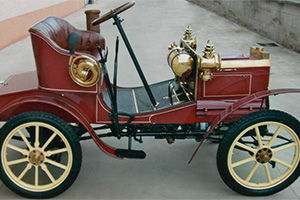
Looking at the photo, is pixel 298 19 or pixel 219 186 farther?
pixel 298 19

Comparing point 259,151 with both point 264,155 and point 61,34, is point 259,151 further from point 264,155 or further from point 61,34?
point 61,34

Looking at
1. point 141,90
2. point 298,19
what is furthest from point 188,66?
point 298,19

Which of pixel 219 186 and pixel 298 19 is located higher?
pixel 298 19

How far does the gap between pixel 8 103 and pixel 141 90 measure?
109 centimetres

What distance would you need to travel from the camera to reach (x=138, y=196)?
101 inches

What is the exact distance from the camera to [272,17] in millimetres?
8039

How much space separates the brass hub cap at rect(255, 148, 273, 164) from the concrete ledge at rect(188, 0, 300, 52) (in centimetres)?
497

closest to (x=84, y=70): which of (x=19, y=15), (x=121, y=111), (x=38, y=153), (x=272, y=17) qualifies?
(x=121, y=111)

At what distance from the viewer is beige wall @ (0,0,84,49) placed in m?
6.99

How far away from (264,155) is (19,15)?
6.60 m

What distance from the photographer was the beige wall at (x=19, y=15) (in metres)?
6.99

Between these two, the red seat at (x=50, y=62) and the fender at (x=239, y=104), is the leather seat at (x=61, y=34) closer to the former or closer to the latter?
the red seat at (x=50, y=62)

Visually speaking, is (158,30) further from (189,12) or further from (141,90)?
(141,90)

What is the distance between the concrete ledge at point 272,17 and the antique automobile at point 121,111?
15.7 ft
